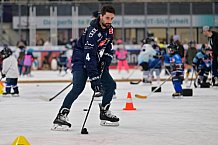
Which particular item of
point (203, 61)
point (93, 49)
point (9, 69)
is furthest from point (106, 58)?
Result: point (203, 61)

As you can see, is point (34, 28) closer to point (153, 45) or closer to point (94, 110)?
point (153, 45)

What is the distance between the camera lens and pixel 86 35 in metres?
5.79

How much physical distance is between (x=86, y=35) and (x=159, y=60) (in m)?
8.76

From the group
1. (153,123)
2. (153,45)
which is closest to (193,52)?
(153,45)

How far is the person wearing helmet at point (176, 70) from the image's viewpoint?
10.1m

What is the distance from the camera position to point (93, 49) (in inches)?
224

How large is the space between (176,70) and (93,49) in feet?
15.4

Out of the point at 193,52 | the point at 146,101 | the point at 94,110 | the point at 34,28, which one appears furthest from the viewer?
the point at 34,28

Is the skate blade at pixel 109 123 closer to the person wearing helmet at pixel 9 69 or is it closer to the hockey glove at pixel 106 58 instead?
the hockey glove at pixel 106 58

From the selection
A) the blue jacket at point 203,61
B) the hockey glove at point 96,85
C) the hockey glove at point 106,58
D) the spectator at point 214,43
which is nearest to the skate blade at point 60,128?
the hockey glove at point 96,85

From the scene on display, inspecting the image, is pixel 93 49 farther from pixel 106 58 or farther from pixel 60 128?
pixel 60 128

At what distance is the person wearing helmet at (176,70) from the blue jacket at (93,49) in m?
4.15

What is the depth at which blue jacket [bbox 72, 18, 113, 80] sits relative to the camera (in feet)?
18.7

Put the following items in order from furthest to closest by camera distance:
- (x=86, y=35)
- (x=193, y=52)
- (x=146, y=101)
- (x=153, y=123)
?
(x=193, y=52) < (x=146, y=101) < (x=153, y=123) < (x=86, y=35)
